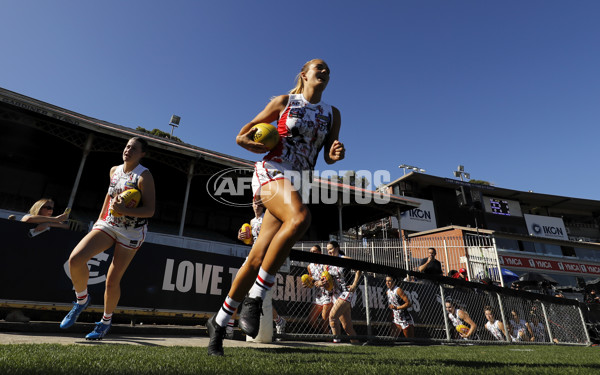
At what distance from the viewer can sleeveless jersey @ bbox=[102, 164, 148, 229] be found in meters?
3.19

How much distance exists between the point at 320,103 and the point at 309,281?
3.32 metres

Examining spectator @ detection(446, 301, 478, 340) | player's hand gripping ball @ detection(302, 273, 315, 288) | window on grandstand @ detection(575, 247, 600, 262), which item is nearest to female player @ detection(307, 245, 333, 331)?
player's hand gripping ball @ detection(302, 273, 315, 288)

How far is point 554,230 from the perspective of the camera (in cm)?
4016

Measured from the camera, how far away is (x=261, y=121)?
108 inches

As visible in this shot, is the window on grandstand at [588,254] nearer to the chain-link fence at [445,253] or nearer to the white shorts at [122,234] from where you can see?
the chain-link fence at [445,253]

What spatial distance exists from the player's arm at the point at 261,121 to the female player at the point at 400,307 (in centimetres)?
526

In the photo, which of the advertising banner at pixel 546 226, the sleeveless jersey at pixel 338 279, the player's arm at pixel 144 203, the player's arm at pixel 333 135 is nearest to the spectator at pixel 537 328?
the sleeveless jersey at pixel 338 279

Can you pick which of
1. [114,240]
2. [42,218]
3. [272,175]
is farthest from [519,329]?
[42,218]

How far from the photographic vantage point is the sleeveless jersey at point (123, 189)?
10.5ft

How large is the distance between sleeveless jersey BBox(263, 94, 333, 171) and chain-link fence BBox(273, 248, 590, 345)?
2007mm

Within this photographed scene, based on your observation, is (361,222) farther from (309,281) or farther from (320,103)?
(320,103)

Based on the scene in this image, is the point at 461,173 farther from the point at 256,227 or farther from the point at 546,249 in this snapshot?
the point at 256,227

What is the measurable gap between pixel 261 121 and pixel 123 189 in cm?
172

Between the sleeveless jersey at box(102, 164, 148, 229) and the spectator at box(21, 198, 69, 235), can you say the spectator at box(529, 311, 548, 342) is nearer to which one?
Result: the sleeveless jersey at box(102, 164, 148, 229)
